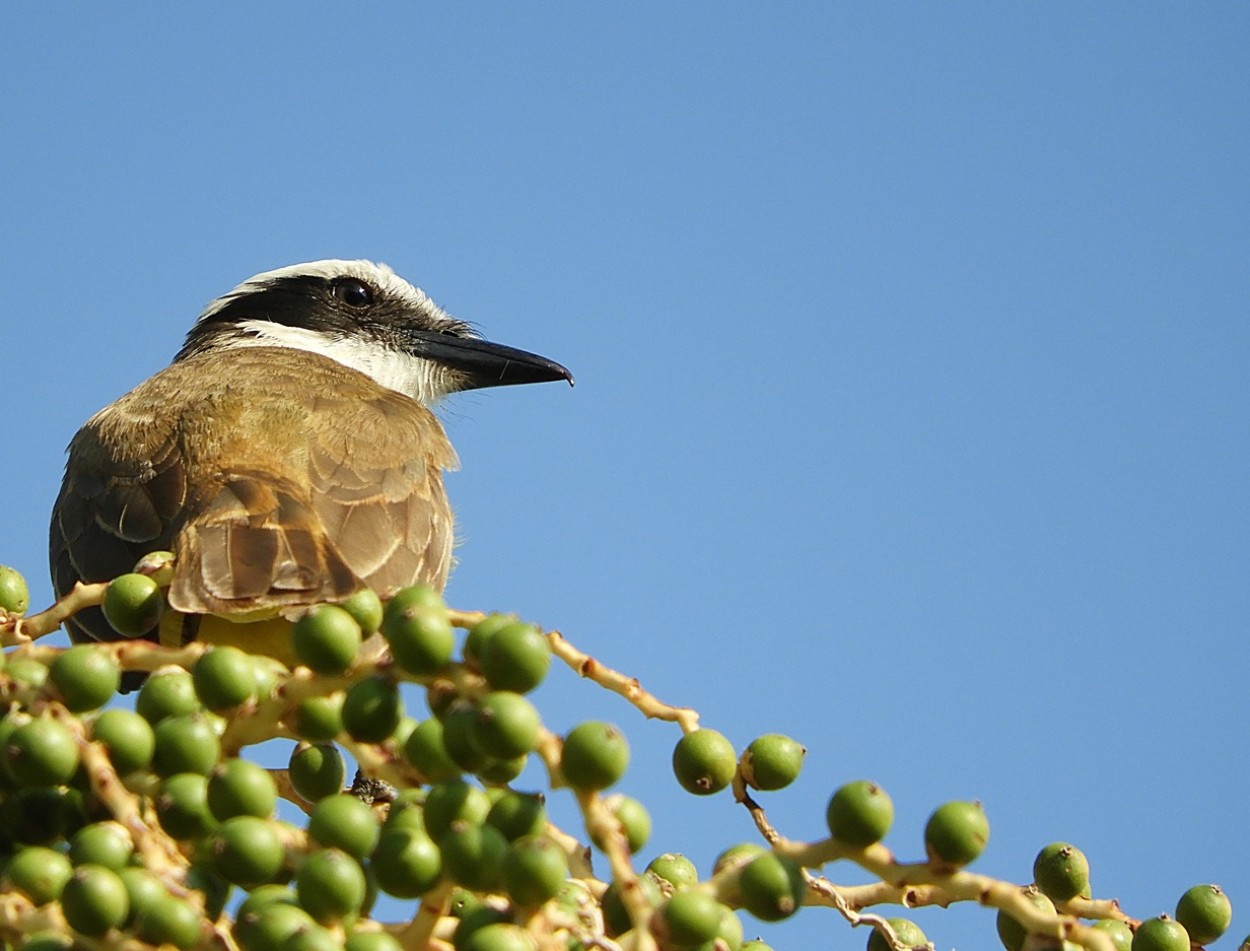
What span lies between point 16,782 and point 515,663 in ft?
1.61

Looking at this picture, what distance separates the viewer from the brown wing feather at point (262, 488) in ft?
11.0

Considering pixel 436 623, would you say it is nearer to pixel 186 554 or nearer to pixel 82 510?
pixel 186 554

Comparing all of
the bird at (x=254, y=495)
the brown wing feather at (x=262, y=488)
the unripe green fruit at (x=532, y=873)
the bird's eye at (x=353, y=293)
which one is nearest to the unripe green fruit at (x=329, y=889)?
the unripe green fruit at (x=532, y=873)

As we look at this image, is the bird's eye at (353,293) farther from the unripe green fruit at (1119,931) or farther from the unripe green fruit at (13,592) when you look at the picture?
the unripe green fruit at (1119,931)

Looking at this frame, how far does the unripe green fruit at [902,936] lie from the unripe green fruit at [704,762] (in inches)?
11.5

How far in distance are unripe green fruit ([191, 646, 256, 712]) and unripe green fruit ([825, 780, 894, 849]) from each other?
619 millimetres

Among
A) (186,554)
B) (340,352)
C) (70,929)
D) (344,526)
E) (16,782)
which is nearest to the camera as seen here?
(70,929)

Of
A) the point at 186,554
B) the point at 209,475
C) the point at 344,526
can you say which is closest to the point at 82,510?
the point at 209,475

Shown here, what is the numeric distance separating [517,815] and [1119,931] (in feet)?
2.83

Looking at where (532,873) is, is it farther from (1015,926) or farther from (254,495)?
(254,495)

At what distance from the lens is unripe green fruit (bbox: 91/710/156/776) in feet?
5.28

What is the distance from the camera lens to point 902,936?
79.8 inches

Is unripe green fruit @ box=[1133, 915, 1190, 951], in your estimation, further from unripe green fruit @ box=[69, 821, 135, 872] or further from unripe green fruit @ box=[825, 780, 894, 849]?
unripe green fruit @ box=[69, 821, 135, 872]

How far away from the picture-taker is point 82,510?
4.34m
